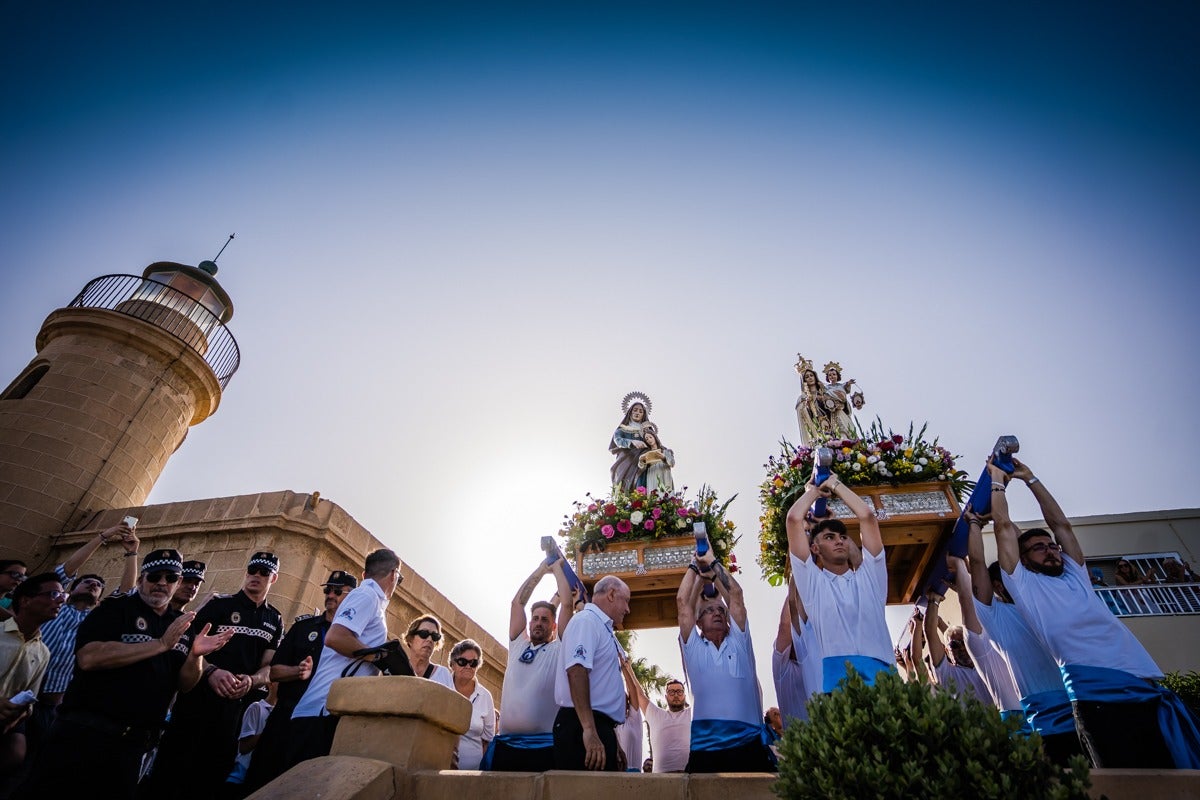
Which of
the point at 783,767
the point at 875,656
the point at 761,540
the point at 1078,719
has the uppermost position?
the point at 761,540

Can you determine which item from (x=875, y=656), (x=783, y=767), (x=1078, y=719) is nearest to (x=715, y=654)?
(x=875, y=656)

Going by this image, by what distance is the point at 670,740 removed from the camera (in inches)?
220

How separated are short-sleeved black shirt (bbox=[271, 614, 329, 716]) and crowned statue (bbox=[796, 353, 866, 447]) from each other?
6418mm

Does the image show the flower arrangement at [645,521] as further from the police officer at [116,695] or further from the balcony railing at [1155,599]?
the balcony railing at [1155,599]

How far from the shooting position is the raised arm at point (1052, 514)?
4315mm

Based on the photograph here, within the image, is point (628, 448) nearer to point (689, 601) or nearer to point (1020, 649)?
point (689, 601)

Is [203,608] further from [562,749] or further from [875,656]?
[875,656]

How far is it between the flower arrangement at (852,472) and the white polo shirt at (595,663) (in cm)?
347

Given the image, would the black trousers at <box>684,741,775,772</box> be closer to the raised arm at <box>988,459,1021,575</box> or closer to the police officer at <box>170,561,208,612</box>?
the raised arm at <box>988,459,1021,575</box>

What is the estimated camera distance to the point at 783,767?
2492 mm

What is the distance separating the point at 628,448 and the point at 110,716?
717cm

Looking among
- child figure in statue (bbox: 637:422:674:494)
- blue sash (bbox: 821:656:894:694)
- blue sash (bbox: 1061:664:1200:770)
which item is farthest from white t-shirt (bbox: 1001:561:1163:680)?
child figure in statue (bbox: 637:422:674:494)

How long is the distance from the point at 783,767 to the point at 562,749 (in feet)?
5.85

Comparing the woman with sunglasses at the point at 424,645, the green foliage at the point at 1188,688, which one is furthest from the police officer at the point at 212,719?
the green foliage at the point at 1188,688
